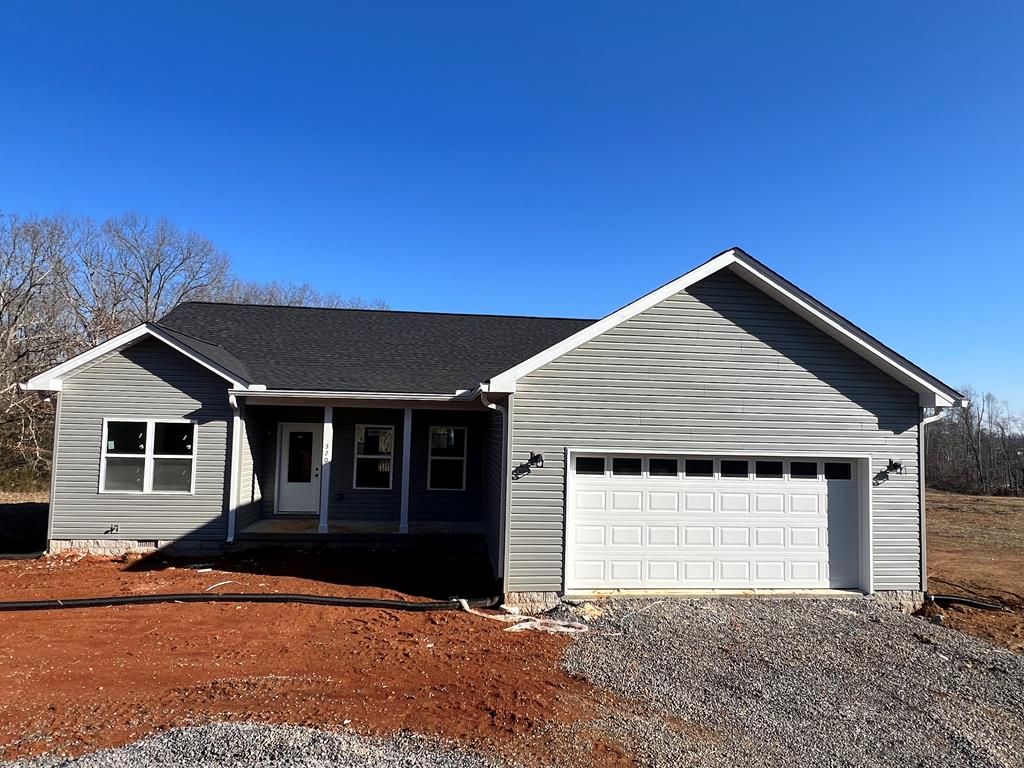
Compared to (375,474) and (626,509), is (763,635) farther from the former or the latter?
(375,474)

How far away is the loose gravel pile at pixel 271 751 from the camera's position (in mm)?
3871

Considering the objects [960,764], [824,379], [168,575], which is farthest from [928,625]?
[168,575]

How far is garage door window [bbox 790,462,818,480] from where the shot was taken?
28.7ft

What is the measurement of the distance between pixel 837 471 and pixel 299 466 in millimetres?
10520

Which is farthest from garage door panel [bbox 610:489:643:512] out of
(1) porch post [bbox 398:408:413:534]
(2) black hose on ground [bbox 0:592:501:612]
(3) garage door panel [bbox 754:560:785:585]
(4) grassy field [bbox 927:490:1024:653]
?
(1) porch post [bbox 398:408:413:534]

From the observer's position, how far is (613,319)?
8.30 m

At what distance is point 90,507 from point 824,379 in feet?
41.6

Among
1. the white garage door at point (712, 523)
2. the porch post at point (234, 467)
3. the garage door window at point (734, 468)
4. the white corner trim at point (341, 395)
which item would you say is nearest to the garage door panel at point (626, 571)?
the white garage door at point (712, 523)

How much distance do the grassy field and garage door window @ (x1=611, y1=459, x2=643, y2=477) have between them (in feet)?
15.0

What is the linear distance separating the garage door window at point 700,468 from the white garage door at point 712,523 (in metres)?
0.01

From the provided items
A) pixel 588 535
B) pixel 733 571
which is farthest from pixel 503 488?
pixel 733 571

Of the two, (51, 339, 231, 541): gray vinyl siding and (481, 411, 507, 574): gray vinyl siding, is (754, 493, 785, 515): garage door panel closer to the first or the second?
(481, 411, 507, 574): gray vinyl siding

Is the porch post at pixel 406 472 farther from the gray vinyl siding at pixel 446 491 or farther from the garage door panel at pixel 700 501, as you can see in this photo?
the garage door panel at pixel 700 501

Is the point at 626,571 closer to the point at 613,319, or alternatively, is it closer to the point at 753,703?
the point at 753,703
